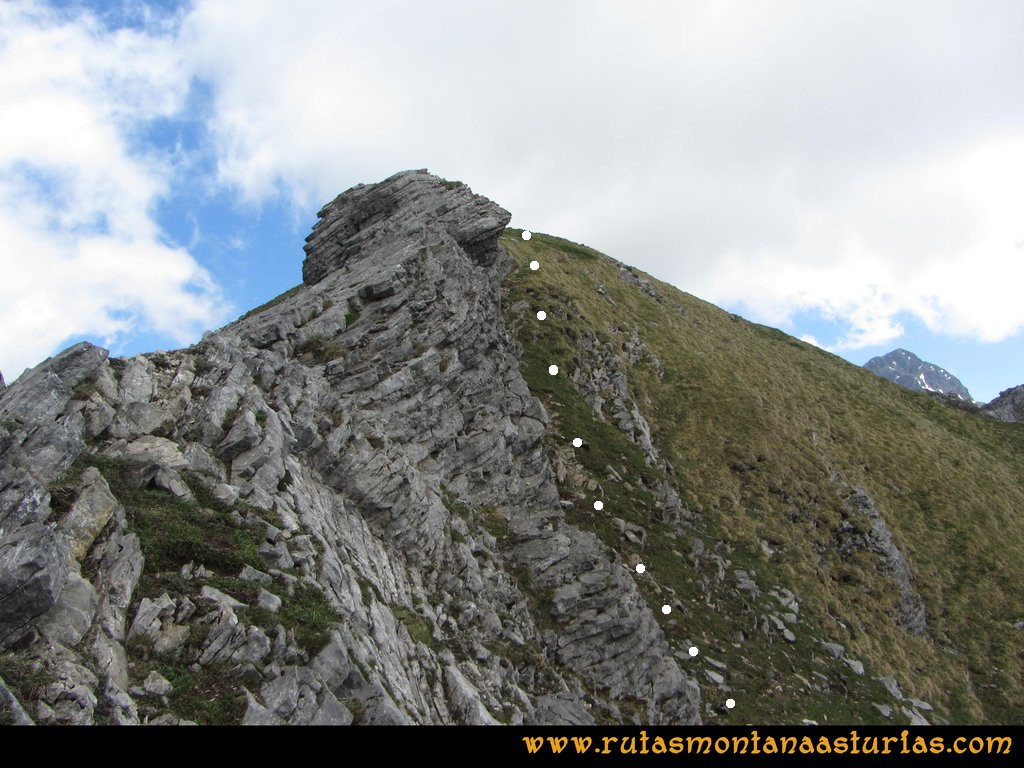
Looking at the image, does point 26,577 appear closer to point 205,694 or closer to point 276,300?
point 205,694

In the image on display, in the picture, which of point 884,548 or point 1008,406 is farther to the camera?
point 1008,406

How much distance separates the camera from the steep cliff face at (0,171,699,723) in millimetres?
12227

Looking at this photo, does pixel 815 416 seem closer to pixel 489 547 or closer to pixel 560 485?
pixel 560 485

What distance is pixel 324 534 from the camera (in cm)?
1952

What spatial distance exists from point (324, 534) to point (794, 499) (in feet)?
122

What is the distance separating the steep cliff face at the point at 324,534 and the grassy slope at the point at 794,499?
20.0ft

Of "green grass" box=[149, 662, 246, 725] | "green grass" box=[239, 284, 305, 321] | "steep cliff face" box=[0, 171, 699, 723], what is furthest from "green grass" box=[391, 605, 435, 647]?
"green grass" box=[239, 284, 305, 321]

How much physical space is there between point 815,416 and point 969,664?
24399 millimetres

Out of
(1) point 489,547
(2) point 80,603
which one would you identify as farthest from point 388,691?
(1) point 489,547

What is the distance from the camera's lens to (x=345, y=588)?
17906 millimetres

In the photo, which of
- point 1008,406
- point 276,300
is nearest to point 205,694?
point 276,300

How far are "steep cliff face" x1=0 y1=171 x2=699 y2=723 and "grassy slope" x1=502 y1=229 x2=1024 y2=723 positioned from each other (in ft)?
20.0

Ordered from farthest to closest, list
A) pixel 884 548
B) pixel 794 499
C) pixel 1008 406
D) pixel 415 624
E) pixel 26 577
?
pixel 1008 406
pixel 794 499
pixel 884 548
pixel 415 624
pixel 26 577

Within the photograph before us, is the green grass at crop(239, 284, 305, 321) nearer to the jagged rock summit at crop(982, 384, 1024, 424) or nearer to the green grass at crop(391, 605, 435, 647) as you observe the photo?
the green grass at crop(391, 605, 435, 647)
